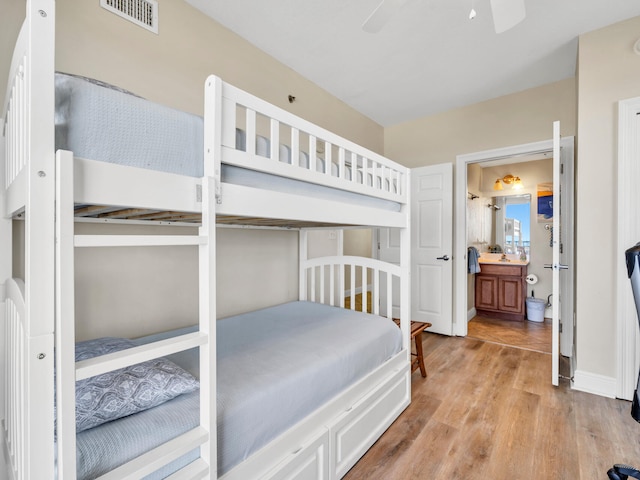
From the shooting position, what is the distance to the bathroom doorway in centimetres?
397

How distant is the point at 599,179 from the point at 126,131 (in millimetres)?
2856

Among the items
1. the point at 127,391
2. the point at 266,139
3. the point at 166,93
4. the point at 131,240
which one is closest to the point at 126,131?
the point at 131,240

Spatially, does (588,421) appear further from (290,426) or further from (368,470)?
(290,426)

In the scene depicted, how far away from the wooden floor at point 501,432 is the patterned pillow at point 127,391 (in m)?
1.00

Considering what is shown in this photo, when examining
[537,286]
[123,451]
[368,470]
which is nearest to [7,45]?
[123,451]

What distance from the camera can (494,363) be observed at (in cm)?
265

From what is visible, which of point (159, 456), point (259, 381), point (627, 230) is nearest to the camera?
point (159, 456)

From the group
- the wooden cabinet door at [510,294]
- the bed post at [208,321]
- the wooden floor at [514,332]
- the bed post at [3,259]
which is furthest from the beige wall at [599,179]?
the bed post at [3,259]

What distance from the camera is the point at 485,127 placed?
125 inches

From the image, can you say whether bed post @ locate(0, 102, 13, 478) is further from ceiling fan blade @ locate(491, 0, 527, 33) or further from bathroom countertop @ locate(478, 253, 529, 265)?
bathroom countertop @ locate(478, 253, 529, 265)

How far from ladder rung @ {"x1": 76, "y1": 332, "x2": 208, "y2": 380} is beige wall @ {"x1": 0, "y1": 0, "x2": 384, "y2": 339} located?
1.02m

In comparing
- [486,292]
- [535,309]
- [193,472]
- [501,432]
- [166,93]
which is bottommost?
[501,432]

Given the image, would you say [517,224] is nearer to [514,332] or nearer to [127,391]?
[514,332]

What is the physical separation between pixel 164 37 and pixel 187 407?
6.57ft
